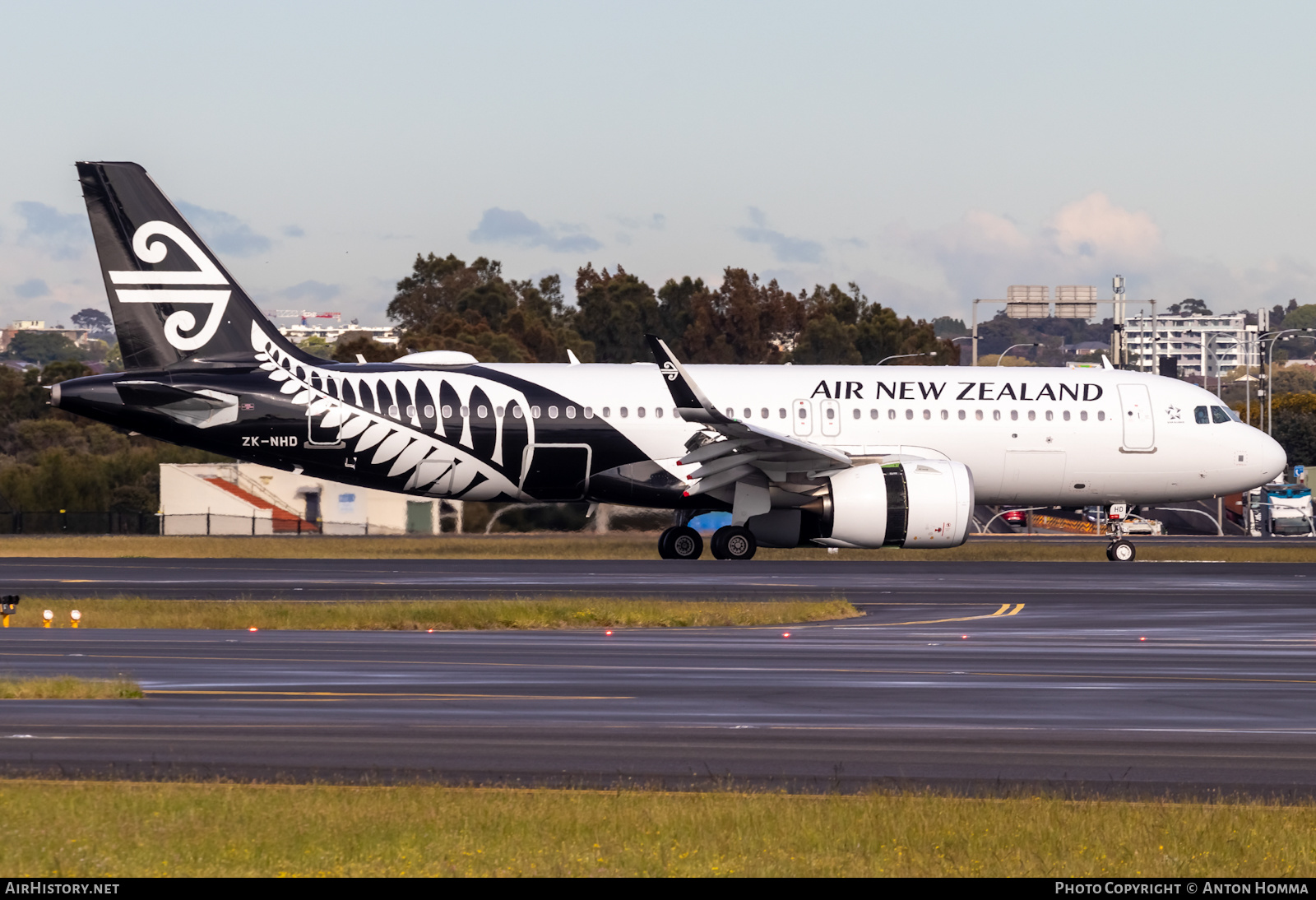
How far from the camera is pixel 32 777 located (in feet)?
35.4

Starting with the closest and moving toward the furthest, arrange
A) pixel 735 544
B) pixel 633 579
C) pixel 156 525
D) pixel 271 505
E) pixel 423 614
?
pixel 423 614 < pixel 633 579 < pixel 735 544 < pixel 271 505 < pixel 156 525

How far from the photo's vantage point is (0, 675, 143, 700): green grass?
14609mm

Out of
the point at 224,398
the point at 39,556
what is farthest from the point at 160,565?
the point at 39,556

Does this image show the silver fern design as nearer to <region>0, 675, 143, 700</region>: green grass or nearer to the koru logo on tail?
the koru logo on tail

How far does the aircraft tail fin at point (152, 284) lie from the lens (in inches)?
1330

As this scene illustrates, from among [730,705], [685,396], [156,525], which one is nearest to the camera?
[730,705]

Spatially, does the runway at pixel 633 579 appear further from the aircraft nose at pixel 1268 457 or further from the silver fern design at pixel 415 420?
the aircraft nose at pixel 1268 457

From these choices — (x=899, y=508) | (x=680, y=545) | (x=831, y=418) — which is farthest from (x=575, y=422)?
(x=899, y=508)

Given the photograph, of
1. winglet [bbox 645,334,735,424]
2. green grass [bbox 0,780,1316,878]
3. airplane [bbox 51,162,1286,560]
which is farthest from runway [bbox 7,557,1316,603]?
green grass [bbox 0,780,1316,878]

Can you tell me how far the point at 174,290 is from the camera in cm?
3412

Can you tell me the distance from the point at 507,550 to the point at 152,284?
10789mm

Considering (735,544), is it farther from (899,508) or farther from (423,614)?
(423,614)

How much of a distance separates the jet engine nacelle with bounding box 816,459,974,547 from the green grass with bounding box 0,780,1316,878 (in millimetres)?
Answer: 21749

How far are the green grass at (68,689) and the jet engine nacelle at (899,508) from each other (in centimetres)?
1897
